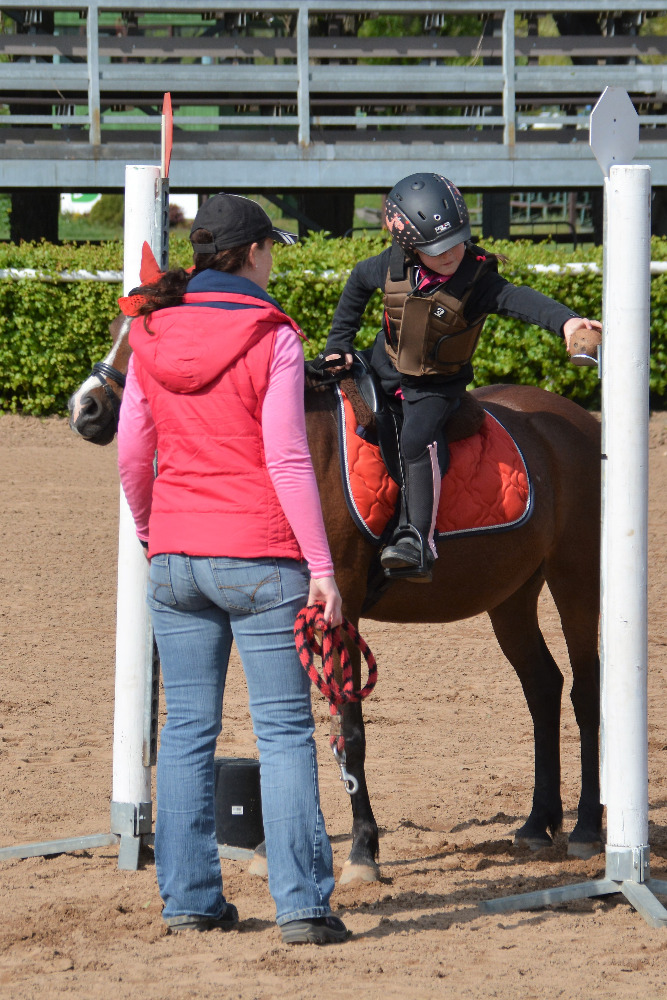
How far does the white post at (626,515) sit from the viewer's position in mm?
3842

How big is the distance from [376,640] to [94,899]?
3.85m

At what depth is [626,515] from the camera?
153 inches

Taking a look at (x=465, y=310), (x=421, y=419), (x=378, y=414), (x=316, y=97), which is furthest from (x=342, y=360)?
(x=316, y=97)

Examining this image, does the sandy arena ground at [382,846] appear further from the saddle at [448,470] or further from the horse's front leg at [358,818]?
the saddle at [448,470]

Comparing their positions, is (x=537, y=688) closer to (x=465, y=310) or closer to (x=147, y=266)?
(x=465, y=310)

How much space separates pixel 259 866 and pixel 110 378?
69.1 inches

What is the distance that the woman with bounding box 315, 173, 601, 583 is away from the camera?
13.6 feet

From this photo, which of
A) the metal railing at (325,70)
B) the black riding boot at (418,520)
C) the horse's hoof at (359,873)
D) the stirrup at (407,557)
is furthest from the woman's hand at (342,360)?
the metal railing at (325,70)

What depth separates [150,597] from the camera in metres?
3.55

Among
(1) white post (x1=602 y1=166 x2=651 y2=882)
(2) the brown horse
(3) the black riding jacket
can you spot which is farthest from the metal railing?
(1) white post (x1=602 y1=166 x2=651 y2=882)

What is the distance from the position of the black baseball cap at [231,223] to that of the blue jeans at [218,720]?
88 centimetres

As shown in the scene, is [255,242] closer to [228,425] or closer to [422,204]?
[228,425]

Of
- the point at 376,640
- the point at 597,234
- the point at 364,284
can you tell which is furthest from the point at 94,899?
the point at 597,234

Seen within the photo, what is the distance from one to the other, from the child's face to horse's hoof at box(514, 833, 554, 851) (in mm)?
2128
